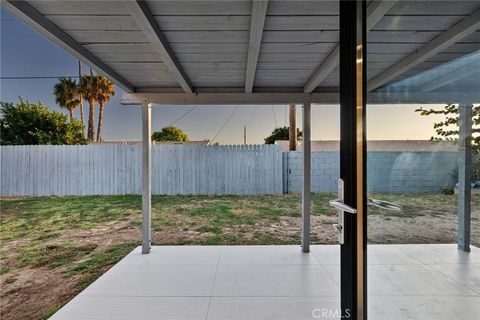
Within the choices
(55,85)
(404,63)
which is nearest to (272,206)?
(404,63)

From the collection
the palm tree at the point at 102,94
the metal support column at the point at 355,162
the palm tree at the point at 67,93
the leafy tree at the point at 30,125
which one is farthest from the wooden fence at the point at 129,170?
the metal support column at the point at 355,162

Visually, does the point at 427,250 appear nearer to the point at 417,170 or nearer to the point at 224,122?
the point at 417,170

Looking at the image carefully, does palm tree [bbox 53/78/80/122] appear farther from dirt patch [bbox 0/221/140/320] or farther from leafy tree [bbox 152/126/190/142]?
dirt patch [bbox 0/221/140/320]

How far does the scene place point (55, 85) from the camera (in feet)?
39.4

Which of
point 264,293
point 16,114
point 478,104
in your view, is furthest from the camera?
point 16,114

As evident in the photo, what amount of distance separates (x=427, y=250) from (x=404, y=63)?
1000mm

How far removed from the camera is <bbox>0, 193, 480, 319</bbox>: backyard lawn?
122cm

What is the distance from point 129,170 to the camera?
7477 mm

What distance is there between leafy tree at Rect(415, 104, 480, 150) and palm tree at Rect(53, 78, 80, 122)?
539 inches

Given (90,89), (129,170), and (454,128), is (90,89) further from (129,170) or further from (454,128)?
(454,128)

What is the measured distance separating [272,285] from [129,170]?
5.94 metres

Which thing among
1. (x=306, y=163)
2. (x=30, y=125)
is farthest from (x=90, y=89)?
(x=306, y=163)

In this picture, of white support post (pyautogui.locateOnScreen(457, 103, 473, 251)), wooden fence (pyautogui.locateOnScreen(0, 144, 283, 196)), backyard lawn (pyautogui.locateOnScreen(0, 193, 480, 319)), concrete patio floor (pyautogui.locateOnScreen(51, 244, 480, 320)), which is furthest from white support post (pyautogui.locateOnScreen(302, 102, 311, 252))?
wooden fence (pyautogui.locateOnScreen(0, 144, 283, 196))

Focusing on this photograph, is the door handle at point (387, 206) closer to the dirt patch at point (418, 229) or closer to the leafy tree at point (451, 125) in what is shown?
the dirt patch at point (418, 229)
